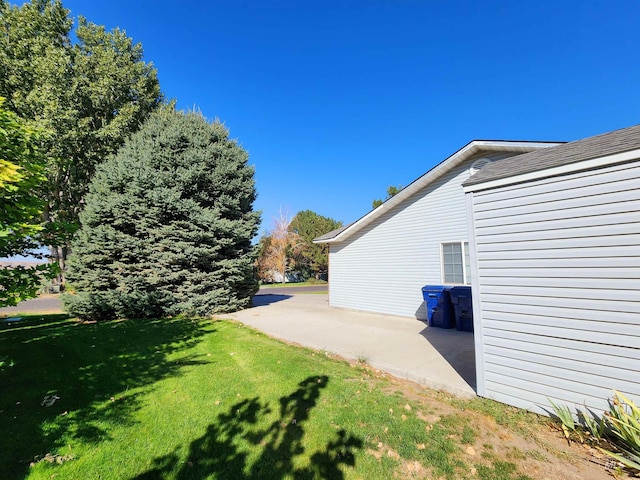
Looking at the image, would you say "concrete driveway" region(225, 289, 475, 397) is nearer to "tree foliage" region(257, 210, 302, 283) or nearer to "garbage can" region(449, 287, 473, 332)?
"garbage can" region(449, 287, 473, 332)

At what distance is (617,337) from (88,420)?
20.1 ft

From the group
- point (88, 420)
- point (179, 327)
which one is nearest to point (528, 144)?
point (88, 420)

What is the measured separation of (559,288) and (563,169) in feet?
4.59

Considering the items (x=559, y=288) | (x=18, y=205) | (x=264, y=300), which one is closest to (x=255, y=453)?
(x=559, y=288)

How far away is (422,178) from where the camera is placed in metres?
9.58

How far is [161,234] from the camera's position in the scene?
421 inches

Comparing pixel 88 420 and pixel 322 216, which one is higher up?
pixel 322 216

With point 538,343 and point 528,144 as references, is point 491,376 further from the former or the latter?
point 528,144

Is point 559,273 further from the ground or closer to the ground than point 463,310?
further from the ground

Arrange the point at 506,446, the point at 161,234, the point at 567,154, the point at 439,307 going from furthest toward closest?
the point at 161,234 → the point at 439,307 → the point at 567,154 → the point at 506,446

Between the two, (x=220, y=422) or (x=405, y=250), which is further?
(x=405, y=250)

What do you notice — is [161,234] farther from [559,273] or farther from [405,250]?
[559,273]

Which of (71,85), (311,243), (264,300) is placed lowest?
(264,300)

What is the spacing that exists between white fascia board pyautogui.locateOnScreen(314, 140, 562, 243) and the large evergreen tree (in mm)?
5082
